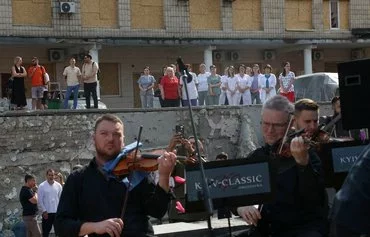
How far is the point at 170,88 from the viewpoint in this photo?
20.5m

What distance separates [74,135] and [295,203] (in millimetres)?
13455

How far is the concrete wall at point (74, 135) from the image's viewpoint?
17.4m

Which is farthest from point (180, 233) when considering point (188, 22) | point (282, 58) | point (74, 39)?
point (282, 58)

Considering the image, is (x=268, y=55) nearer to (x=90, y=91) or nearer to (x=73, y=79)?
(x=73, y=79)

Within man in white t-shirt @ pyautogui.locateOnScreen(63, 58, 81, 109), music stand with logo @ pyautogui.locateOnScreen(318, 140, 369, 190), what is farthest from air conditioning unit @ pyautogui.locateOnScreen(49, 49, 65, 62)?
music stand with logo @ pyautogui.locateOnScreen(318, 140, 369, 190)

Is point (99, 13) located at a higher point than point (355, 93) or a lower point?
higher

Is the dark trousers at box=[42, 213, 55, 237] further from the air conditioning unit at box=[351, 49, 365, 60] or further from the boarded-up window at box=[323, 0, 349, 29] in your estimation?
the air conditioning unit at box=[351, 49, 365, 60]

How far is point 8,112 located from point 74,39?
9735mm

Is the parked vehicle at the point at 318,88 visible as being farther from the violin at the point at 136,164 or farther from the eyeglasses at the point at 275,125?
the violin at the point at 136,164

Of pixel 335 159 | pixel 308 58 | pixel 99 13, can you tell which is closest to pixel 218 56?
pixel 308 58

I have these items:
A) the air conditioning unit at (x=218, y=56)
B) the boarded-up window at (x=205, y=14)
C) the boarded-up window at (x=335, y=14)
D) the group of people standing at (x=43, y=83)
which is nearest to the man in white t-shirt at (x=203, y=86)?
the group of people standing at (x=43, y=83)

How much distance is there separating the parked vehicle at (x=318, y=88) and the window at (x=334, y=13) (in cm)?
1028

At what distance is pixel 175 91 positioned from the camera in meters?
20.7

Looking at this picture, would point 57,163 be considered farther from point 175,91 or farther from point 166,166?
point 166,166
